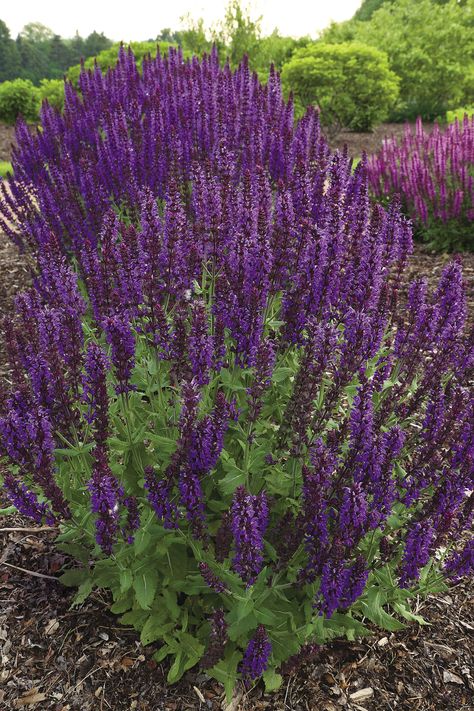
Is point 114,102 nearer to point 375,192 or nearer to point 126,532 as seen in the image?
point 375,192

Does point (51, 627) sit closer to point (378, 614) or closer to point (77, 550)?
point (77, 550)

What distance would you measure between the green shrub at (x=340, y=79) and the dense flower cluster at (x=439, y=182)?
874cm

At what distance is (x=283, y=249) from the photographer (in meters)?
3.41

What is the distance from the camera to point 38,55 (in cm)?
6856

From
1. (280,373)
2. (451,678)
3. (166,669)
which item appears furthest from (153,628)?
→ (451,678)

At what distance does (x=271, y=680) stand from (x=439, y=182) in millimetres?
8846

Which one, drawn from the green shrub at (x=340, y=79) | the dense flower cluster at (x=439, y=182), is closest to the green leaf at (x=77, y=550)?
the dense flower cluster at (x=439, y=182)

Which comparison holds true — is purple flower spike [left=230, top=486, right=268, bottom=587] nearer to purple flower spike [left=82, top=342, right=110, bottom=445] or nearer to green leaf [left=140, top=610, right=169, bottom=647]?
purple flower spike [left=82, top=342, right=110, bottom=445]

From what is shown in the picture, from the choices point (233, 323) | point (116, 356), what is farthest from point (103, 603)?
point (233, 323)

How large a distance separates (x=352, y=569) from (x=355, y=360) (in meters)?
1.06

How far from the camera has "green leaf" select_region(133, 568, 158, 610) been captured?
307 centimetres

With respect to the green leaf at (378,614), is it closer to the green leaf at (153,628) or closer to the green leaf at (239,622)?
the green leaf at (239,622)

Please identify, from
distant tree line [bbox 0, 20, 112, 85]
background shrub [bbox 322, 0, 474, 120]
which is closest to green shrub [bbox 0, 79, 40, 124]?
background shrub [bbox 322, 0, 474, 120]

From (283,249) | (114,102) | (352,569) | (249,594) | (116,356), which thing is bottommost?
(249,594)
